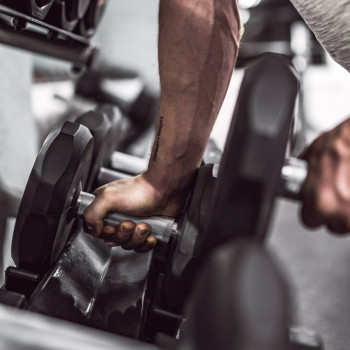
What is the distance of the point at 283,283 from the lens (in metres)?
0.42

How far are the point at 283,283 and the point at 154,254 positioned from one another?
552 mm

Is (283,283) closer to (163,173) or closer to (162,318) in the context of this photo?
(162,318)

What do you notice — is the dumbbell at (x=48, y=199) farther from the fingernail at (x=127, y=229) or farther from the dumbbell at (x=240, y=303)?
the dumbbell at (x=240, y=303)

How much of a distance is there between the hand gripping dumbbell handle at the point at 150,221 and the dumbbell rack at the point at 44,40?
1.11 feet

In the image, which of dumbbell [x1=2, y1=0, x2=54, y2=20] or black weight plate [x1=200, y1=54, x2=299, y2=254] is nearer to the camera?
black weight plate [x1=200, y1=54, x2=299, y2=254]

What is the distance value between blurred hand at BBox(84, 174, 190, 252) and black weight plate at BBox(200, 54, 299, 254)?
34 cm

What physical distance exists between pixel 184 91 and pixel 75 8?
0.37 metres

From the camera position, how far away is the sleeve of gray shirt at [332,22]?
0.74m

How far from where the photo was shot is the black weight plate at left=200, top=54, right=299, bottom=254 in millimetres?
453

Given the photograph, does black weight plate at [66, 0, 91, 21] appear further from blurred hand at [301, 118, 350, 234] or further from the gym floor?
blurred hand at [301, 118, 350, 234]

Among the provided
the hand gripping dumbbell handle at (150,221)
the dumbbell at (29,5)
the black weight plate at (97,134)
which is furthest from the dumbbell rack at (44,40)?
the hand gripping dumbbell handle at (150,221)

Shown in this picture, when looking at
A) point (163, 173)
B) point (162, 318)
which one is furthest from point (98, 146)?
point (162, 318)

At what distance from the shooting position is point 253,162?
1.49 ft

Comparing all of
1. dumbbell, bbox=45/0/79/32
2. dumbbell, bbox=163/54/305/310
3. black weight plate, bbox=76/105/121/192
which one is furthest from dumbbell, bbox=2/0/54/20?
dumbbell, bbox=163/54/305/310
